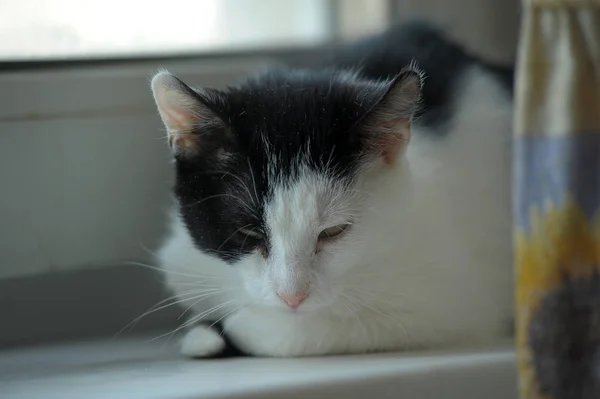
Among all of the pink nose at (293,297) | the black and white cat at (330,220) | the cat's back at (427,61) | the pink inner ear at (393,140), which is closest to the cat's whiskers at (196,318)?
the black and white cat at (330,220)

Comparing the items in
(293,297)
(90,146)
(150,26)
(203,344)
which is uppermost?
(150,26)

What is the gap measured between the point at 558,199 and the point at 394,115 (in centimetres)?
27

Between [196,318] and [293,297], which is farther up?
[293,297]

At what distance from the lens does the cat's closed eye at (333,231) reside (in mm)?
979

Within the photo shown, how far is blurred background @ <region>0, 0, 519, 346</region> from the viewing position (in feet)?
3.93

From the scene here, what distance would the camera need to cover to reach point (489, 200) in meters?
1.14

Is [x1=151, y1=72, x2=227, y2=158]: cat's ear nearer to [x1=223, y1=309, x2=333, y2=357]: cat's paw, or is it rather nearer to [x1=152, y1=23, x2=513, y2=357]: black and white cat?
[x1=152, y1=23, x2=513, y2=357]: black and white cat

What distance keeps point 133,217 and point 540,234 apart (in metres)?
0.79

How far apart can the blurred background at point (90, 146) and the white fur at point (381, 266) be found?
0.57 feet

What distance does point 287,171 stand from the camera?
98 cm

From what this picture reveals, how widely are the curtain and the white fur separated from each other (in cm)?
27

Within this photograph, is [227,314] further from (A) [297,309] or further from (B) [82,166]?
(B) [82,166]

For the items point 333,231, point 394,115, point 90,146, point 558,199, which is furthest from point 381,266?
point 90,146

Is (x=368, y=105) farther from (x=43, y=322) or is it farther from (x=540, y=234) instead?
(x=43, y=322)
